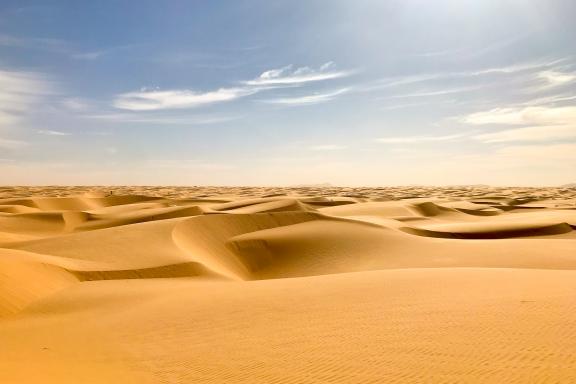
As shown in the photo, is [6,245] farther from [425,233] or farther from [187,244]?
[425,233]

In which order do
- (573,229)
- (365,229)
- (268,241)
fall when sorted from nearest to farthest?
(268,241)
(365,229)
(573,229)

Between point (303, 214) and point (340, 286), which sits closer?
point (340, 286)

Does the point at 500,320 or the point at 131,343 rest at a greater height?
the point at 500,320

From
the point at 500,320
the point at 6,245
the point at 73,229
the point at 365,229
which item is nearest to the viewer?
the point at 500,320

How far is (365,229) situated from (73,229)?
2024 centimetres

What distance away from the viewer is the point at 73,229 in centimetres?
3055

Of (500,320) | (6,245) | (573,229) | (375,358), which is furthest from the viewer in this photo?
(573,229)

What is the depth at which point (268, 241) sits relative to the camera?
70.4ft

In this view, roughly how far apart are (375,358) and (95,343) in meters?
4.90

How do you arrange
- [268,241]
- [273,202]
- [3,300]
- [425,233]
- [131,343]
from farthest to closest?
[273,202]
[425,233]
[268,241]
[3,300]
[131,343]

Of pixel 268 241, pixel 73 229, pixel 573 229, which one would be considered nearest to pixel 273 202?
pixel 73 229

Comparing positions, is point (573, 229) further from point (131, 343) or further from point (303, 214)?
point (131, 343)

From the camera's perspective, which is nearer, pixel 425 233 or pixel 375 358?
pixel 375 358

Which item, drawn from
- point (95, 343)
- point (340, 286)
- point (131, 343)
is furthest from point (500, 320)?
point (95, 343)
